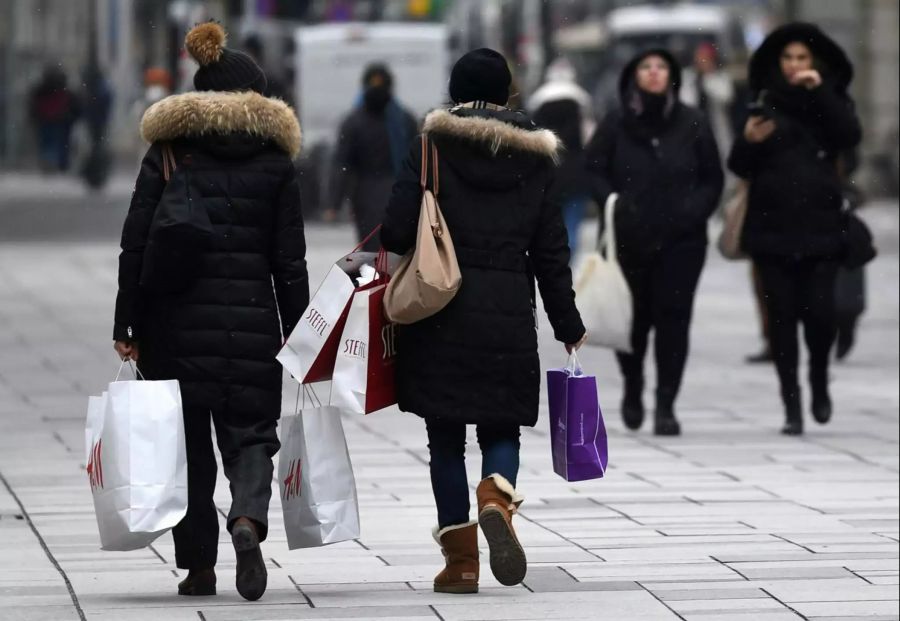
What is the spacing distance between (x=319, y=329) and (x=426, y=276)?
0.33m

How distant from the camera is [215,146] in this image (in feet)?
21.1

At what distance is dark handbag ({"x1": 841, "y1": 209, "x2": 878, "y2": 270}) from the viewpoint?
10547 millimetres

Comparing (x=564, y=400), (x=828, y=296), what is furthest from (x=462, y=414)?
(x=828, y=296)

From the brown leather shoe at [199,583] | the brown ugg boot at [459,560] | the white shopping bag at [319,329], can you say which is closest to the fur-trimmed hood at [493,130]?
the white shopping bag at [319,329]

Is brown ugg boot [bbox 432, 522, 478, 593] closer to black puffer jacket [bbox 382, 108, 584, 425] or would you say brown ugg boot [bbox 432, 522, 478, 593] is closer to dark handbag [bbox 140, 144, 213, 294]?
black puffer jacket [bbox 382, 108, 584, 425]

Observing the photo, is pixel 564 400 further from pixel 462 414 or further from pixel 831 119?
pixel 831 119

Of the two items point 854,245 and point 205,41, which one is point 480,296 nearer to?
point 205,41

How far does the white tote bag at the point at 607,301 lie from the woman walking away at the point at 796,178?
0.69 m

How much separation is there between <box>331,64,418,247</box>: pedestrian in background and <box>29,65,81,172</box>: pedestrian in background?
28.8 metres

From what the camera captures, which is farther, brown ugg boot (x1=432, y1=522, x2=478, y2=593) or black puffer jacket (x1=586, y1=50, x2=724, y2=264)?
black puffer jacket (x1=586, y1=50, x2=724, y2=264)

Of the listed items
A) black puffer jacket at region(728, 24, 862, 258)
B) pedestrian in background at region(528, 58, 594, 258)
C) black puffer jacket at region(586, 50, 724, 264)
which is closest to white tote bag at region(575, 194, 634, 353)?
black puffer jacket at region(586, 50, 724, 264)

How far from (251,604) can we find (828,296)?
16.1 ft

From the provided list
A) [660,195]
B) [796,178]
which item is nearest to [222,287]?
[660,195]

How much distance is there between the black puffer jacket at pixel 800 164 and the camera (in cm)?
1046
